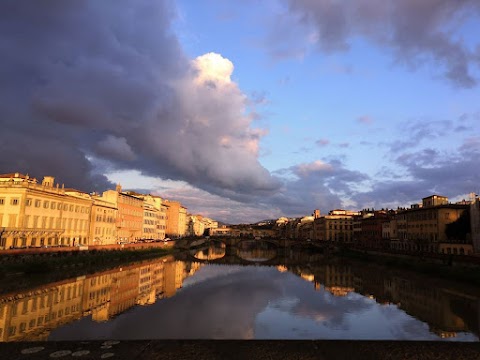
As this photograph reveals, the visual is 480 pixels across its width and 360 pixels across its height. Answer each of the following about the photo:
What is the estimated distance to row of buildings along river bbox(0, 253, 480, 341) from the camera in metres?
24.0

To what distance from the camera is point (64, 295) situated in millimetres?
31953

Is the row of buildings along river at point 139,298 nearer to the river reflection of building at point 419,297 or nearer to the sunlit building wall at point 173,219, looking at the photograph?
the river reflection of building at point 419,297

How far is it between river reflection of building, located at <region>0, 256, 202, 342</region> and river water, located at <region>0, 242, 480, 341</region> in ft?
0.19

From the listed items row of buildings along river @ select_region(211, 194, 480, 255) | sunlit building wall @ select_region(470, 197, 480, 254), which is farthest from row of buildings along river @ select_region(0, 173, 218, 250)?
sunlit building wall @ select_region(470, 197, 480, 254)

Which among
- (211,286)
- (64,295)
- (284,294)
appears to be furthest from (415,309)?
(64,295)

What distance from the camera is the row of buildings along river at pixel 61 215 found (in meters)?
48.2

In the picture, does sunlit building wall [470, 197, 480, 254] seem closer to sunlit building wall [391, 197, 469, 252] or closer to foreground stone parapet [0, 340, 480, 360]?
sunlit building wall [391, 197, 469, 252]

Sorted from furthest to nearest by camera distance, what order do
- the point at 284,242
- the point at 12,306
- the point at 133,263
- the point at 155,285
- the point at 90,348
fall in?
the point at 284,242 → the point at 133,263 → the point at 155,285 → the point at 12,306 → the point at 90,348

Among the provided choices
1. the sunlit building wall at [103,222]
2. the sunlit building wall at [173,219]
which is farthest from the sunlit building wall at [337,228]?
the sunlit building wall at [103,222]

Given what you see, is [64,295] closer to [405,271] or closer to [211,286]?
[211,286]

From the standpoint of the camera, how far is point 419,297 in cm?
3753

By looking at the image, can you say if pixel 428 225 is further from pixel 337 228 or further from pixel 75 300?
pixel 337 228

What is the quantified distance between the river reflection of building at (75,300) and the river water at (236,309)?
0.06m

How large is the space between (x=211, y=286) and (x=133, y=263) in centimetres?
2263
